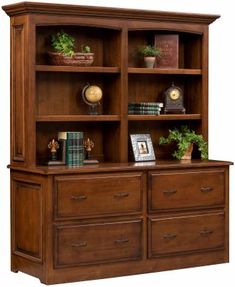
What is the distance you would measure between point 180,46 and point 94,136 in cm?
121

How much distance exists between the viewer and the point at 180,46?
8.41 meters

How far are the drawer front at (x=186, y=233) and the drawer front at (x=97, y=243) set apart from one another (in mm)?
168

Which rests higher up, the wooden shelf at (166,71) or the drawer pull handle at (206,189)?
the wooden shelf at (166,71)

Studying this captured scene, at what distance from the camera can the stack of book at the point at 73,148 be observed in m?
7.45

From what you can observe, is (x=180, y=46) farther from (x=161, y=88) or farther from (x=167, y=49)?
(x=161, y=88)

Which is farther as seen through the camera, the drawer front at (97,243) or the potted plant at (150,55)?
the potted plant at (150,55)

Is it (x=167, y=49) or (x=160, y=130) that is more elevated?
(x=167, y=49)

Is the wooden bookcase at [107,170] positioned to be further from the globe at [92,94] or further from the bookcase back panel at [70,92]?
the globe at [92,94]

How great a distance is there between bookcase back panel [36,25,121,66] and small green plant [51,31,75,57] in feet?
0.26

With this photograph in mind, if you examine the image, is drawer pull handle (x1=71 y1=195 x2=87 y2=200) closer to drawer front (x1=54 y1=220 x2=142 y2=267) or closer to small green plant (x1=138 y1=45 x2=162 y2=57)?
drawer front (x1=54 y1=220 x2=142 y2=267)

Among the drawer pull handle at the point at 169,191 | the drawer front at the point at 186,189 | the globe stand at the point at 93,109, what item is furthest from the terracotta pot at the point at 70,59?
the drawer pull handle at the point at 169,191

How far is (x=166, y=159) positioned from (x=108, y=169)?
112 centimetres

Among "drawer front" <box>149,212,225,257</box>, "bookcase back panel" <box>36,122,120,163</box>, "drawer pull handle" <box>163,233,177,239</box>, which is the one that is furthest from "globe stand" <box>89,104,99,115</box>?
"drawer pull handle" <box>163,233,177,239</box>

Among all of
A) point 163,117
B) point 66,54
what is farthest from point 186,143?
point 66,54
